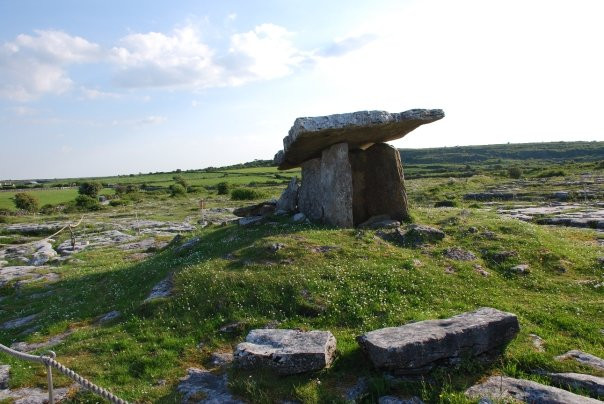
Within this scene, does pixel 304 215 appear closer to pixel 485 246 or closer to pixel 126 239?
pixel 485 246

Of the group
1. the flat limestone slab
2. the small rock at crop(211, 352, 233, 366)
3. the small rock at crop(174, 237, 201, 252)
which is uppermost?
the flat limestone slab

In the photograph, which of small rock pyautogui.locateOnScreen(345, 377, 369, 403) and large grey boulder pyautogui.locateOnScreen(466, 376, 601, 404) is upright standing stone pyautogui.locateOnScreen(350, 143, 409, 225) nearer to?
small rock pyautogui.locateOnScreen(345, 377, 369, 403)

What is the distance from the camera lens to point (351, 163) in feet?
76.5

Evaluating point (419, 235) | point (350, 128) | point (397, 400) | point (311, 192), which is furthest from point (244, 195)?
point (397, 400)

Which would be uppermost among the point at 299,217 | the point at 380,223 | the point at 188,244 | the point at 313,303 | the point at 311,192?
the point at 311,192

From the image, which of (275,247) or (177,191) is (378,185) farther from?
(177,191)

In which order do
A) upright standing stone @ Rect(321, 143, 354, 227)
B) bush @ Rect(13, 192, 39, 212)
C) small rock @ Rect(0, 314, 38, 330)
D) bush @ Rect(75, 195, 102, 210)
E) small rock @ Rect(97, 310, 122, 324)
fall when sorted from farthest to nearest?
bush @ Rect(13, 192, 39, 212), bush @ Rect(75, 195, 102, 210), upright standing stone @ Rect(321, 143, 354, 227), small rock @ Rect(0, 314, 38, 330), small rock @ Rect(97, 310, 122, 324)

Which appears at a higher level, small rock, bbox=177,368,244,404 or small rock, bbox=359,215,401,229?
small rock, bbox=359,215,401,229

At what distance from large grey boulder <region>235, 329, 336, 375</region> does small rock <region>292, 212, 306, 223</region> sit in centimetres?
1176

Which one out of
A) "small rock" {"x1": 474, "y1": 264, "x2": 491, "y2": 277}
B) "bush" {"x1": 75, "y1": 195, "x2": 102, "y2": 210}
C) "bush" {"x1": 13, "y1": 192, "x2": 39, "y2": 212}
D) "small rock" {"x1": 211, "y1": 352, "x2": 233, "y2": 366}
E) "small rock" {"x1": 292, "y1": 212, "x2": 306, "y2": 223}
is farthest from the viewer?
"bush" {"x1": 13, "y1": 192, "x2": 39, "y2": 212}

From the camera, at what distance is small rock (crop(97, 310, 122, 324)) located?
49.2 ft

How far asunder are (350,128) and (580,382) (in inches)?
528

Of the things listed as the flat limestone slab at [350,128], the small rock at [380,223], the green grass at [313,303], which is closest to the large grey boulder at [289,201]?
the flat limestone slab at [350,128]

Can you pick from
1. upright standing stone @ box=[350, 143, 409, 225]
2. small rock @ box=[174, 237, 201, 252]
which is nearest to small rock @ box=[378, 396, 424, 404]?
upright standing stone @ box=[350, 143, 409, 225]
